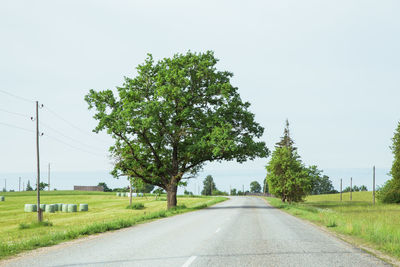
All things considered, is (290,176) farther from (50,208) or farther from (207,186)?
(207,186)

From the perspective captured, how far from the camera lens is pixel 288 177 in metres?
51.7

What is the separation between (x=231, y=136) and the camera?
33094mm

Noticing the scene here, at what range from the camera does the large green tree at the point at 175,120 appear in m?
32.0

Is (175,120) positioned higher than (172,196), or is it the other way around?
(175,120)

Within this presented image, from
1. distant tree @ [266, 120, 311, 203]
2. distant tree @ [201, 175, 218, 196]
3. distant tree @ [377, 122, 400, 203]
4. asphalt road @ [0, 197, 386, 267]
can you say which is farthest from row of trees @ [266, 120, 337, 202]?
distant tree @ [201, 175, 218, 196]

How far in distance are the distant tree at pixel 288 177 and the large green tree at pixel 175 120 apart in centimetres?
1704

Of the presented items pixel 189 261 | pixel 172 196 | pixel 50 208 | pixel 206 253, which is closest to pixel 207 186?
pixel 50 208

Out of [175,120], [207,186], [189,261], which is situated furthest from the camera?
[207,186]

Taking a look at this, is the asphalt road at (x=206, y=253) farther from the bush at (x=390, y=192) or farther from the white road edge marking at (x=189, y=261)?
the bush at (x=390, y=192)

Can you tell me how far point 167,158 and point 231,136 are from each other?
666cm

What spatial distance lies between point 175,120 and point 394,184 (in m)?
43.4

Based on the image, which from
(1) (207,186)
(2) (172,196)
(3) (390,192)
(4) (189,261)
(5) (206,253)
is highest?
(4) (189,261)

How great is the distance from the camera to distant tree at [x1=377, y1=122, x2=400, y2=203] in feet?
198

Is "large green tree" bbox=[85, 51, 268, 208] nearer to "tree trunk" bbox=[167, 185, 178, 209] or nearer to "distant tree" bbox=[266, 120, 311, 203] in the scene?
"tree trunk" bbox=[167, 185, 178, 209]
